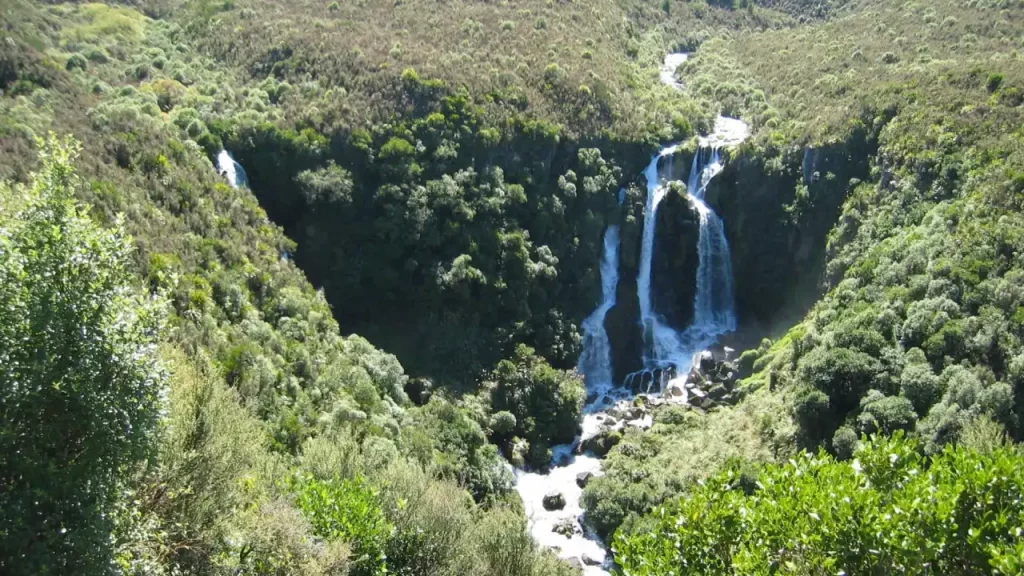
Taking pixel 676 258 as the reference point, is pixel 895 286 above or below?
below

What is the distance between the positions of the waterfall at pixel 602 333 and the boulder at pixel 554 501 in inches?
597

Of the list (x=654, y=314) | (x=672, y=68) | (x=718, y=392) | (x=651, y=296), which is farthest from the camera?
(x=672, y=68)

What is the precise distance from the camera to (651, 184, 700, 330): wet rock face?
62.5 m

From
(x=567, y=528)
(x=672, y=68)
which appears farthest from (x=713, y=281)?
(x=672, y=68)

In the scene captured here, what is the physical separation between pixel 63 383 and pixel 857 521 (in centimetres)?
1722

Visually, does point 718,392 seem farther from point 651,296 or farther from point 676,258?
point 676,258

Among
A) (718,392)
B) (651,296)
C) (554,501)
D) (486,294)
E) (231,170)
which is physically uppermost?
(651,296)

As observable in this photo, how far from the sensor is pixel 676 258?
62.9 meters

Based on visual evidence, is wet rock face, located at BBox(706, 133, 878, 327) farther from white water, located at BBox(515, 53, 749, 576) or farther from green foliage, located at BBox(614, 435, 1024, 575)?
green foliage, located at BBox(614, 435, 1024, 575)

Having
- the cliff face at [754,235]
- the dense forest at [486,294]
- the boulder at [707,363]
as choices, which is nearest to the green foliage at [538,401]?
the dense forest at [486,294]

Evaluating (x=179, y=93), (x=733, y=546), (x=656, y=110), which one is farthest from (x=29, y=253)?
(x=656, y=110)

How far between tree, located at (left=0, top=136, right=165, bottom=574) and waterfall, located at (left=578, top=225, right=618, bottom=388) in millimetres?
44249

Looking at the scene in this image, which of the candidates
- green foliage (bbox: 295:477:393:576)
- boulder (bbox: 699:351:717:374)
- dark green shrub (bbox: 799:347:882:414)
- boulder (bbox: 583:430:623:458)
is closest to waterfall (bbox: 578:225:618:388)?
boulder (bbox: 699:351:717:374)

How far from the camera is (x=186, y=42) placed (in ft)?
217
